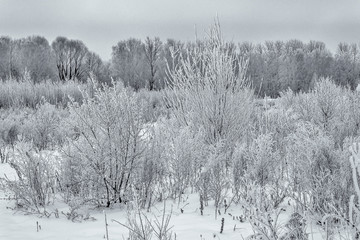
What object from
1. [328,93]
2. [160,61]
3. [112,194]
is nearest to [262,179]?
[112,194]

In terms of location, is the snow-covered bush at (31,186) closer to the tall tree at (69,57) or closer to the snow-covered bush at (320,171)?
the snow-covered bush at (320,171)

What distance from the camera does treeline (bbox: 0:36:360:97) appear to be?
131 ft

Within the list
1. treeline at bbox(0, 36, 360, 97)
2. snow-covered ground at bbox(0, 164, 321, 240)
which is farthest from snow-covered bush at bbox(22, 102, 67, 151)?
treeline at bbox(0, 36, 360, 97)

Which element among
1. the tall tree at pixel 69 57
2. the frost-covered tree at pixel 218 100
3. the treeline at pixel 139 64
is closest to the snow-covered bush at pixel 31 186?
the frost-covered tree at pixel 218 100

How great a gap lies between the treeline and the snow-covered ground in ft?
106

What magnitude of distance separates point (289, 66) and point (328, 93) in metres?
33.4

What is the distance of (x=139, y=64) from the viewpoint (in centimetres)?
4353

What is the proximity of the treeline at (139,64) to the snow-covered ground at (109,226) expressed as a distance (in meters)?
32.4

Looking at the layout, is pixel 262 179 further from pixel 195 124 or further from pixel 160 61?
pixel 160 61

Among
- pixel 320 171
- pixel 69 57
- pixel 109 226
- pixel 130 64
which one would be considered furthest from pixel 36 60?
pixel 320 171

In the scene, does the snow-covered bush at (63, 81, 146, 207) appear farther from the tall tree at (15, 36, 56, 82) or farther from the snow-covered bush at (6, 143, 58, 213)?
the tall tree at (15, 36, 56, 82)

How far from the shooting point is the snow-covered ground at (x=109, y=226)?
374cm

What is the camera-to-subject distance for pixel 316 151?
4105 mm

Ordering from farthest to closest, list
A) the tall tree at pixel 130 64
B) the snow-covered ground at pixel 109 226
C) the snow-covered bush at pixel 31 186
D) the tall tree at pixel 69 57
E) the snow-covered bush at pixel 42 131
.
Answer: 1. the tall tree at pixel 69 57
2. the tall tree at pixel 130 64
3. the snow-covered bush at pixel 42 131
4. the snow-covered bush at pixel 31 186
5. the snow-covered ground at pixel 109 226
